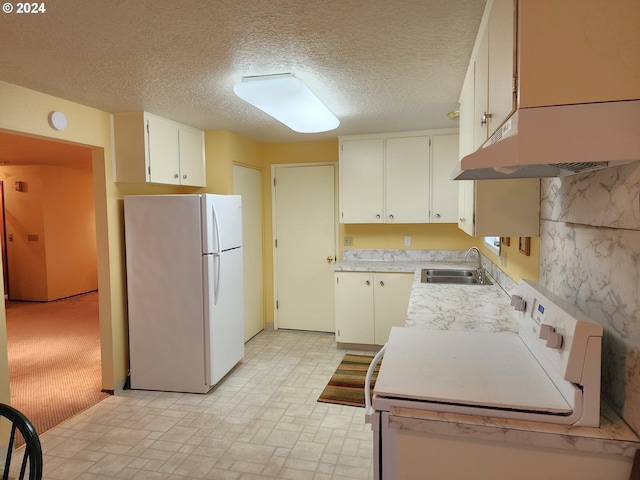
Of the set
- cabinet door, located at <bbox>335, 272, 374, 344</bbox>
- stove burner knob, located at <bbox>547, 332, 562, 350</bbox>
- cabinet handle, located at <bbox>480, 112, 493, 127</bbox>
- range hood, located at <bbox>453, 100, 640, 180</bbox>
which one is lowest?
cabinet door, located at <bbox>335, 272, 374, 344</bbox>

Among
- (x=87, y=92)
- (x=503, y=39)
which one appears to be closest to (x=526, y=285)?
(x=503, y=39)

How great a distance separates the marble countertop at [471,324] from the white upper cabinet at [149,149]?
1.86 metres

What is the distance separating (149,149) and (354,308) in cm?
244

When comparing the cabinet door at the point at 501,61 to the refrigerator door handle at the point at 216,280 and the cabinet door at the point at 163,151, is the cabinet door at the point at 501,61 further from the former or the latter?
the cabinet door at the point at 163,151

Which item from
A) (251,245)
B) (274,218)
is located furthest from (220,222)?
(274,218)

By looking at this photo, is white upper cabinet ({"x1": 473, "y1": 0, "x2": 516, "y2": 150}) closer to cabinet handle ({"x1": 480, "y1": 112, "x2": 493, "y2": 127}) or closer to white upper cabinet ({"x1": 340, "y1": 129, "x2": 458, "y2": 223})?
cabinet handle ({"x1": 480, "y1": 112, "x2": 493, "y2": 127})

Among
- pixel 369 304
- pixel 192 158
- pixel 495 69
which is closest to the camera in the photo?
pixel 495 69

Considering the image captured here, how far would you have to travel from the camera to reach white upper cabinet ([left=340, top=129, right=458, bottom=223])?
166 inches

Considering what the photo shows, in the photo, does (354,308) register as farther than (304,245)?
No

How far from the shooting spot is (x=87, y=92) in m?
2.72

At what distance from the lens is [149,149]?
3.35m

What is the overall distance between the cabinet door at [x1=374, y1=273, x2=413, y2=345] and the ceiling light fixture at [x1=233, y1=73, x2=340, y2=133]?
6.07 ft

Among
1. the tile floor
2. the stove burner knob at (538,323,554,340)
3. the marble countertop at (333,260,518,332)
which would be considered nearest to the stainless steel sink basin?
the marble countertop at (333,260,518,332)

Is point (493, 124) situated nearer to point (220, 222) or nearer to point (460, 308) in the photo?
point (460, 308)
